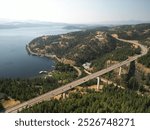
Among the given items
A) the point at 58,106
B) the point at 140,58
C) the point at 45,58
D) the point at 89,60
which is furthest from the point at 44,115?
the point at 45,58

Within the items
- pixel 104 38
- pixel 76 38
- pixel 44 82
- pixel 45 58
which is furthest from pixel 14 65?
pixel 76 38

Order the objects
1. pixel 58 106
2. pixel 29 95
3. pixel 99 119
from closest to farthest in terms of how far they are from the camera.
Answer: pixel 99 119, pixel 58 106, pixel 29 95

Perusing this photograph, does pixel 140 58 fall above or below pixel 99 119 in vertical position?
below

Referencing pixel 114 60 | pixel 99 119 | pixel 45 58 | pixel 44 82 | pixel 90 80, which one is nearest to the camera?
pixel 99 119

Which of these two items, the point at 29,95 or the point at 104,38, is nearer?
the point at 29,95

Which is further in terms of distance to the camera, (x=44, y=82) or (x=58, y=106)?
(x=44, y=82)

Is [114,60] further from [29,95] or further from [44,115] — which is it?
[44,115]

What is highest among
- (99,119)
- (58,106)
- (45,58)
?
(99,119)

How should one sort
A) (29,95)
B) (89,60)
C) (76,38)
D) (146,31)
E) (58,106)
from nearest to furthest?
(58,106), (29,95), (89,60), (146,31), (76,38)

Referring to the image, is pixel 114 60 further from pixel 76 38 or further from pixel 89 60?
pixel 76 38
